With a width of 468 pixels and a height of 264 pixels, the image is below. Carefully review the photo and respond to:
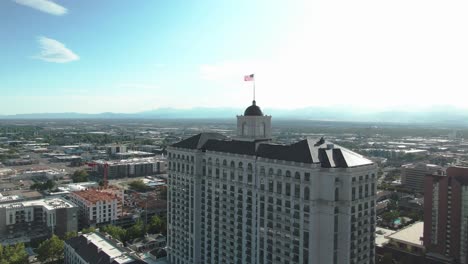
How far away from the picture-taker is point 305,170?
143 ft

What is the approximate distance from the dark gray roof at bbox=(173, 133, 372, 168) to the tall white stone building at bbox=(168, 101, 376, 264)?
0.12 metres

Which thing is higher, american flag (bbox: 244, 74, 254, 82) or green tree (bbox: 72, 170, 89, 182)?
american flag (bbox: 244, 74, 254, 82)

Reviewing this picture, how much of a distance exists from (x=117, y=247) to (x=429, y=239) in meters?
55.4

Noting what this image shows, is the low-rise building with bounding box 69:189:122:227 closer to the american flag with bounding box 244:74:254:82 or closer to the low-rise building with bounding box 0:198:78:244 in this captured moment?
the low-rise building with bounding box 0:198:78:244

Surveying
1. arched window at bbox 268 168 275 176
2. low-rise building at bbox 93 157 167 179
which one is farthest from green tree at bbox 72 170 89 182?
arched window at bbox 268 168 275 176

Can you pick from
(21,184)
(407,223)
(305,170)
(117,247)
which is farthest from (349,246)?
(21,184)

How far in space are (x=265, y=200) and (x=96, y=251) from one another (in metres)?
27.5

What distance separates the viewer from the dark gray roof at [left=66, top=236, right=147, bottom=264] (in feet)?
182

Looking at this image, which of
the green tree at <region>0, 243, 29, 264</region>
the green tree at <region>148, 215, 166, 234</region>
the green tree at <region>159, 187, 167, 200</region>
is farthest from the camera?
the green tree at <region>159, 187, 167, 200</region>

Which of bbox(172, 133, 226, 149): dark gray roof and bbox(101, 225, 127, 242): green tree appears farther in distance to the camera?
bbox(101, 225, 127, 242): green tree

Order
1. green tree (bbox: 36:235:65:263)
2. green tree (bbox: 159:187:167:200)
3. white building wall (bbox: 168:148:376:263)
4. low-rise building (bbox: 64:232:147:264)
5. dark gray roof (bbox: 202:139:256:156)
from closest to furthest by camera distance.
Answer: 1. white building wall (bbox: 168:148:376:263)
2. dark gray roof (bbox: 202:139:256:156)
3. low-rise building (bbox: 64:232:147:264)
4. green tree (bbox: 36:235:65:263)
5. green tree (bbox: 159:187:167:200)

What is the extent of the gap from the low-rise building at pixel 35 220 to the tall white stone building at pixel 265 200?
2906cm

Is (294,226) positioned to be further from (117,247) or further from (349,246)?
(117,247)

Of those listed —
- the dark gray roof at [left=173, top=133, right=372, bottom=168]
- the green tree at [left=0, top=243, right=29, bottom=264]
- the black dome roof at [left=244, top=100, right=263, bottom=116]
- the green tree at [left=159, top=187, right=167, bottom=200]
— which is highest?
the black dome roof at [left=244, top=100, right=263, bottom=116]
